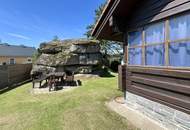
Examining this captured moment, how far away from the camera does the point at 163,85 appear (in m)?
3.75

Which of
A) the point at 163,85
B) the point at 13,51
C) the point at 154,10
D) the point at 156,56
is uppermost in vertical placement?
the point at 13,51

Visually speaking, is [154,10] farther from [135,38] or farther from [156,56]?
[156,56]

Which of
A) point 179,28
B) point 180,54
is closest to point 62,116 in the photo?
point 180,54

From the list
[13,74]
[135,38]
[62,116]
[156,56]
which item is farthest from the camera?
[13,74]

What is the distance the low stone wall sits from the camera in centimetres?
332

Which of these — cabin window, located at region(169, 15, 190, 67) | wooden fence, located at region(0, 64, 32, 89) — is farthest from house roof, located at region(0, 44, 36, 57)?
cabin window, located at region(169, 15, 190, 67)

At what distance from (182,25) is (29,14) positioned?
1859cm

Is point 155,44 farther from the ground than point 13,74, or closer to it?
farther from the ground

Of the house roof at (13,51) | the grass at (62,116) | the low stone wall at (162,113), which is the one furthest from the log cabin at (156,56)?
the house roof at (13,51)

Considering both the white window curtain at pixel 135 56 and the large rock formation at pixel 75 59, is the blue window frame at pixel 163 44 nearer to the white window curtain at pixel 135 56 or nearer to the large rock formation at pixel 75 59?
the white window curtain at pixel 135 56

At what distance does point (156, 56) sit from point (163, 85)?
2.55 ft

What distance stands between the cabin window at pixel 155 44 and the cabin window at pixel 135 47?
0.32 metres

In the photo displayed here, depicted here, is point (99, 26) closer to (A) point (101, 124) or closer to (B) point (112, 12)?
(B) point (112, 12)

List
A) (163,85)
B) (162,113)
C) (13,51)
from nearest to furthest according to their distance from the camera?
(163,85) → (162,113) → (13,51)
